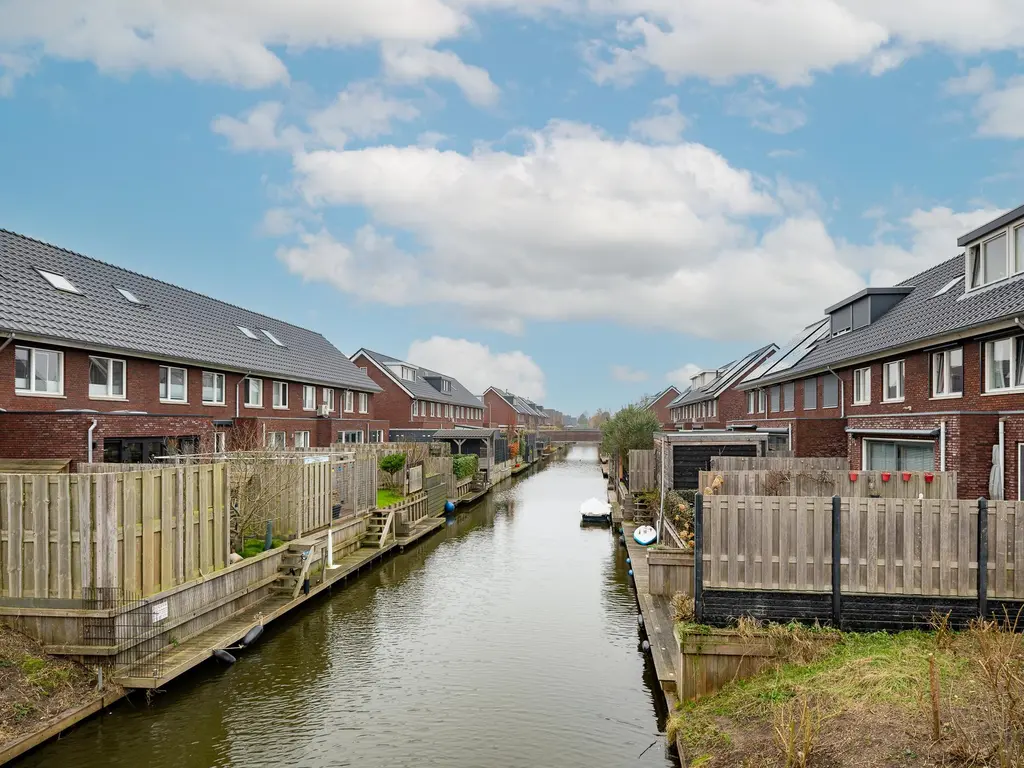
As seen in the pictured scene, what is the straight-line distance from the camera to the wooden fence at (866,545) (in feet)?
29.4

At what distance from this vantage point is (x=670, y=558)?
49.4 feet

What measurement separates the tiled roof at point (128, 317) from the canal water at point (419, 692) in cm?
1083

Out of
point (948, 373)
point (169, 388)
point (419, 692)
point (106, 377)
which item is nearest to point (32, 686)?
point (419, 692)

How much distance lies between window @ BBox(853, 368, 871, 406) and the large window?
10.6ft

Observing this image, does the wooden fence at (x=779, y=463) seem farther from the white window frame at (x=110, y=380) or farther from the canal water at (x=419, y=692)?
the white window frame at (x=110, y=380)

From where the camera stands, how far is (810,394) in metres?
30.3

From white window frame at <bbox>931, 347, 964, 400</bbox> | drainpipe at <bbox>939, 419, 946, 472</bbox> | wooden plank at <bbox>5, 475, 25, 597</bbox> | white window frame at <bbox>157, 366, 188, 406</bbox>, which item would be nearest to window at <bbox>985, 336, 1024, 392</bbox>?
white window frame at <bbox>931, 347, 964, 400</bbox>

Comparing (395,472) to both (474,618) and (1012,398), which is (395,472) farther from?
(1012,398)

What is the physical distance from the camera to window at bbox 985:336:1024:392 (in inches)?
615

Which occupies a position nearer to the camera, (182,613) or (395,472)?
(182,613)

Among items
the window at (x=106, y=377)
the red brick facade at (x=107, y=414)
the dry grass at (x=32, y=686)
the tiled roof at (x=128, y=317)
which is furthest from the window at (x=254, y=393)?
the dry grass at (x=32, y=686)

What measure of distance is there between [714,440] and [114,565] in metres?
17.7

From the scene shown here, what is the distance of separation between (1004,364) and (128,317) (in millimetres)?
25933

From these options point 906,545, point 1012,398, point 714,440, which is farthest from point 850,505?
point 714,440
